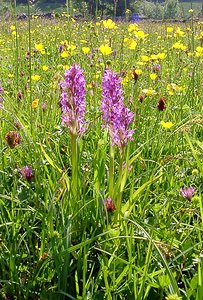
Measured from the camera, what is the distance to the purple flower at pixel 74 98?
106 cm

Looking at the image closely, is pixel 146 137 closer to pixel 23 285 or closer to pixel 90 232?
pixel 90 232

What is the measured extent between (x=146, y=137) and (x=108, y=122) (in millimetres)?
633

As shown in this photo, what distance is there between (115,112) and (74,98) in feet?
0.40

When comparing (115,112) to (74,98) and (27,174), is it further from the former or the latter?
(27,174)

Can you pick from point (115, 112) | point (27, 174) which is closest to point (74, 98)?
point (115, 112)

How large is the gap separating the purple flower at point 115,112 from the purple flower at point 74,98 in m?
0.08

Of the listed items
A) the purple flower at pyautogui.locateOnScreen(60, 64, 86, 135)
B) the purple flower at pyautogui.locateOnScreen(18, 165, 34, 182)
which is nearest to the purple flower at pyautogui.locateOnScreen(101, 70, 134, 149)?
the purple flower at pyautogui.locateOnScreen(60, 64, 86, 135)

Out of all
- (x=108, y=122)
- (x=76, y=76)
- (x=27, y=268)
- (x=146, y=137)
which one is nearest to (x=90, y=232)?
(x=27, y=268)

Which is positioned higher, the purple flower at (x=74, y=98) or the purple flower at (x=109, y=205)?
the purple flower at (x=74, y=98)

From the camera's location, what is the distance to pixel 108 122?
3.77 feet

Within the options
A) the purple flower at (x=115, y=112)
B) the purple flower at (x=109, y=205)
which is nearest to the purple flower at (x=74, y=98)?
the purple flower at (x=115, y=112)

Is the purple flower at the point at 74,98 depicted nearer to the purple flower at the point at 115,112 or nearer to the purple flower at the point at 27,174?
the purple flower at the point at 115,112

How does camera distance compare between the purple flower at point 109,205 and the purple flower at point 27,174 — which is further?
the purple flower at point 27,174

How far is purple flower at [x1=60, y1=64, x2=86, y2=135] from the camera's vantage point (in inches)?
41.6
